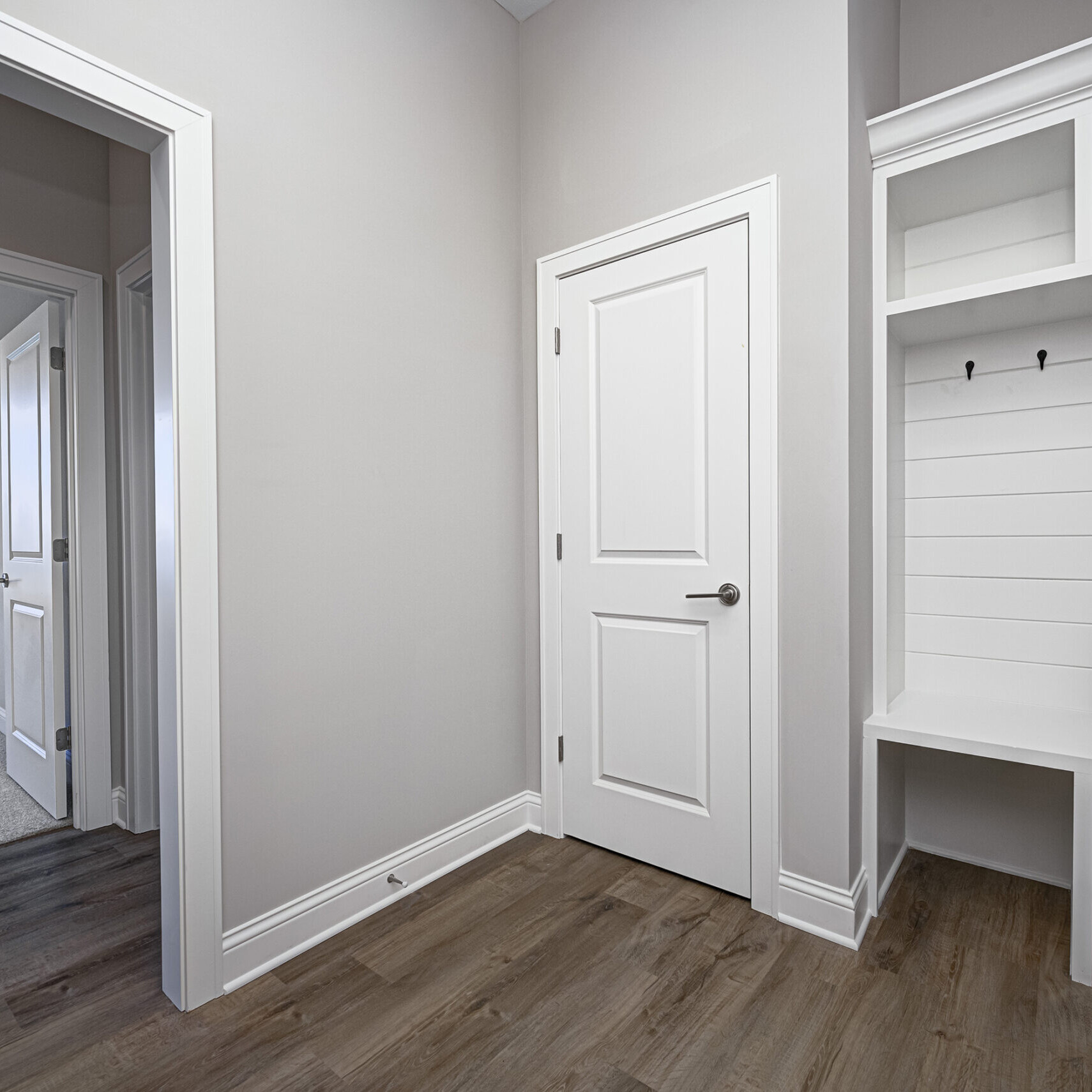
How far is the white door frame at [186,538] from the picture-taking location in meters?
1.59

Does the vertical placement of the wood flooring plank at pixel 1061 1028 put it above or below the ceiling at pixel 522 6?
below

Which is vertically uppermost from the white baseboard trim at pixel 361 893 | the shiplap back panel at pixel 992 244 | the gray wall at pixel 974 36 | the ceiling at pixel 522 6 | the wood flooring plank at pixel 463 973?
the ceiling at pixel 522 6

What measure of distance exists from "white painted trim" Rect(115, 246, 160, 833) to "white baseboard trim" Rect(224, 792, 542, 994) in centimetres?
109

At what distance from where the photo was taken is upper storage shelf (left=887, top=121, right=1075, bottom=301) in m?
1.91

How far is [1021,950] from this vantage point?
1.80 metres

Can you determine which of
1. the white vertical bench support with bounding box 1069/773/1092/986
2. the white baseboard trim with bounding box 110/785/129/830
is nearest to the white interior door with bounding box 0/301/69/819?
the white baseboard trim with bounding box 110/785/129/830

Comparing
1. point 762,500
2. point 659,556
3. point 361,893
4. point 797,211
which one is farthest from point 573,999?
point 797,211

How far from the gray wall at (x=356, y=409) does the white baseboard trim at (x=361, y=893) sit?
4 centimetres

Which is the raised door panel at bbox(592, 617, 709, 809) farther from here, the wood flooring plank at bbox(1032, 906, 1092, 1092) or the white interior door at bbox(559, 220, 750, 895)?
the wood flooring plank at bbox(1032, 906, 1092, 1092)

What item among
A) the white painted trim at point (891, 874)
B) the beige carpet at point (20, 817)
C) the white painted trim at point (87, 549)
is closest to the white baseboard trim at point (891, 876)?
the white painted trim at point (891, 874)

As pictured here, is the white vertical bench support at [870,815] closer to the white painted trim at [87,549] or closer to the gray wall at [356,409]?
the gray wall at [356,409]

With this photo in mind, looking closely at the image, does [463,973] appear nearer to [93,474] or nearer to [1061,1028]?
[1061,1028]

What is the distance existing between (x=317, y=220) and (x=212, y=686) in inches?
48.8

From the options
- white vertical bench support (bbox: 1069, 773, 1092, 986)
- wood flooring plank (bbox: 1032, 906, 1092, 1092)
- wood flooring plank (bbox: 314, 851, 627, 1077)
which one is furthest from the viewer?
white vertical bench support (bbox: 1069, 773, 1092, 986)
